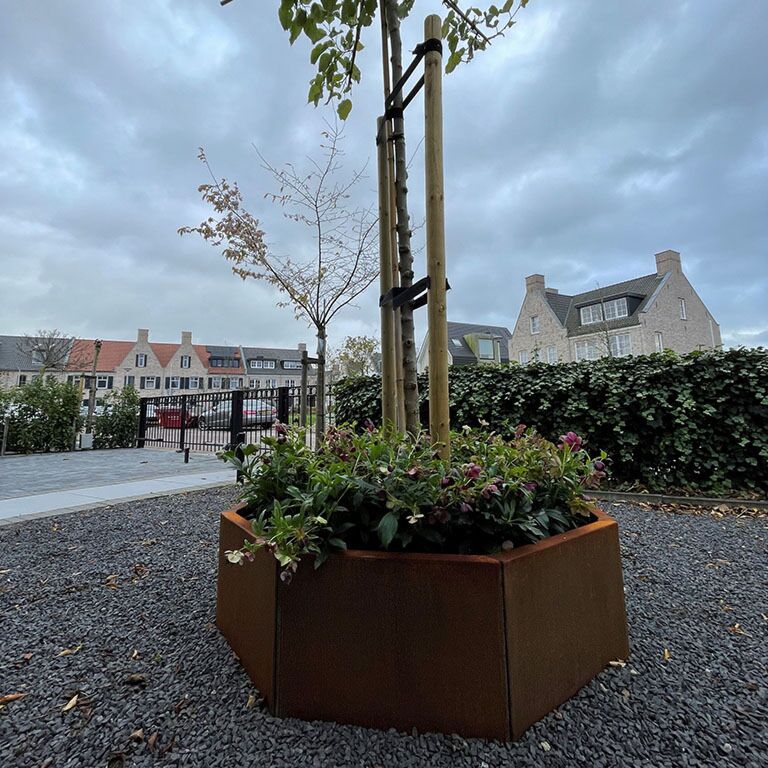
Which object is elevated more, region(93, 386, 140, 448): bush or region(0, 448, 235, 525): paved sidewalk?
region(93, 386, 140, 448): bush

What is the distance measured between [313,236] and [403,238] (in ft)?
12.5

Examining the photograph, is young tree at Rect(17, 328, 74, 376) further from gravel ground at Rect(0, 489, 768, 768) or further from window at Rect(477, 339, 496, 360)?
gravel ground at Rect(0, 489, 768, 768)

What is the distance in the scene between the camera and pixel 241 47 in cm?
377

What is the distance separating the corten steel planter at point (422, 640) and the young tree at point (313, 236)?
3998 mm

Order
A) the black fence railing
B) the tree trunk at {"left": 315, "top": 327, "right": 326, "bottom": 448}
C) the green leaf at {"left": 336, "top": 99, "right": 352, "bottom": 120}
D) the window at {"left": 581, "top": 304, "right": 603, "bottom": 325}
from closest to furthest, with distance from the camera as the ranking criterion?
1. the green leaf at {"left": 336, "top": 99, "right": 352, "bottom": 120}
2. the tree trunk at {"left": 315, "top": 327, "right": 326, "bottom": 448}
3. the black fence railing
4. the window at {"left": 581, "top": 304, "right": 603, "bottom": 325}

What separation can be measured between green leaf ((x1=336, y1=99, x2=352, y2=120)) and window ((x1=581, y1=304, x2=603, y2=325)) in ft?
79.9

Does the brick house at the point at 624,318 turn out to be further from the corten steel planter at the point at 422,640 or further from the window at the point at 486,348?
the corten steel planter at the point at 422,640

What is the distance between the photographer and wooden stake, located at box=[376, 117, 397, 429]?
1979 mm

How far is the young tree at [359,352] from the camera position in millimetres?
23156

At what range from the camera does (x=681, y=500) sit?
3.88 meters

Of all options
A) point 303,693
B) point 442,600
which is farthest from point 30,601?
point 442,600

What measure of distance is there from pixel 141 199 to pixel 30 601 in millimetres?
9940

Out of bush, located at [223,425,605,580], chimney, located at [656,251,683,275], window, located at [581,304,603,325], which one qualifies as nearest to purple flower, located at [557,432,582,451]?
bush, located at [223,425,605,580]

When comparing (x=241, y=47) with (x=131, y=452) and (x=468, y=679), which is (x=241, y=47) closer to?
(x=468, y=679)
